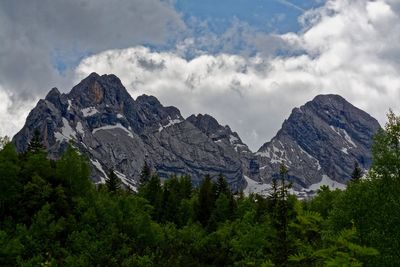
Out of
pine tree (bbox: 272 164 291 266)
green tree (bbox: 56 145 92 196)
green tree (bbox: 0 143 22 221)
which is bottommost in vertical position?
pine tree (bbox: 272 164 291 266)

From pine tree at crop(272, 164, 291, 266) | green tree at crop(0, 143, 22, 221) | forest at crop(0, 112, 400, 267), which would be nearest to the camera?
pine tree at crop(272, 164, 291, 266)

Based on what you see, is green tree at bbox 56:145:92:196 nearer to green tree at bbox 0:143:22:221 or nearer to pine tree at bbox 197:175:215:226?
green tree at bbox 0:143:22:221

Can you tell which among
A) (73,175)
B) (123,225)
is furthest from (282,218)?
(73,175)

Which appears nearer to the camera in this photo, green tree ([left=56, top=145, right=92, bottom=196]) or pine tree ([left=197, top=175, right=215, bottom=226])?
green tree ([left=56, top=145, right=92, bottom=196])

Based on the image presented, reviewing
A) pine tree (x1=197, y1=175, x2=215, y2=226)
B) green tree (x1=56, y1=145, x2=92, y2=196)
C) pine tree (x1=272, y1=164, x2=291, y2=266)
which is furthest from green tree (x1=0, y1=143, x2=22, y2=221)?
pine tree (x1=272, y1=164, x2=291, y2=266)

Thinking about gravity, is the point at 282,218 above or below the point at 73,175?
below

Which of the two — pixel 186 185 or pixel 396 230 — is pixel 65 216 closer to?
pixel 396 230

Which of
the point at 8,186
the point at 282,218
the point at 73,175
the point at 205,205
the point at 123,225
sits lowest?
the point at 282,218

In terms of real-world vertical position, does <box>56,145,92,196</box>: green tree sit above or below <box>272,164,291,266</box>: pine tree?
above

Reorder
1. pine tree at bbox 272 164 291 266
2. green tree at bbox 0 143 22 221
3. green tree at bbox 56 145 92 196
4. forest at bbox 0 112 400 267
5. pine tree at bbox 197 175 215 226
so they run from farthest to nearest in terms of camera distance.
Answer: pine tree at bbox 197 175 215 226
green tree at bbox 56 145 92 196
green tree at bbox 0 143 22 221
forest at bbox 0 112 400 267
pine tree at bbox 272 164 291 266

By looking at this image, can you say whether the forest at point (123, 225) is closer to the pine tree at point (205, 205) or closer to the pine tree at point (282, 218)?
the pine tree at point (282, 218)

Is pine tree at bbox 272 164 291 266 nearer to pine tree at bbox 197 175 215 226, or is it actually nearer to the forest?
the forest

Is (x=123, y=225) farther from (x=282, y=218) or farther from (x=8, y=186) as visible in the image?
(x=282, y=218)

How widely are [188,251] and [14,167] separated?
20.9 meters
